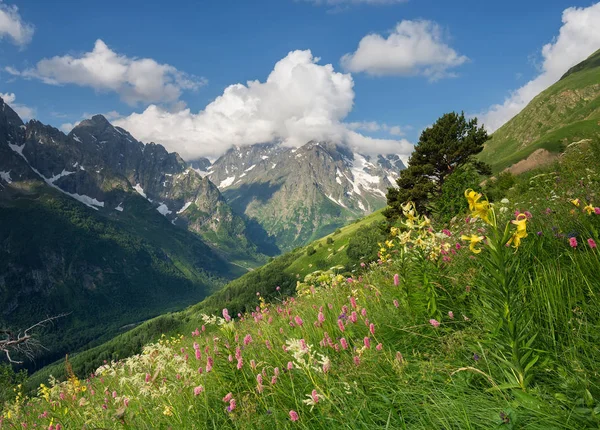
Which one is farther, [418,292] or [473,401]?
[418,292]

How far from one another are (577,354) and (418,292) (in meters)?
1.89

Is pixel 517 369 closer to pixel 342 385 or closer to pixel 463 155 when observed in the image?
pixel 342 385

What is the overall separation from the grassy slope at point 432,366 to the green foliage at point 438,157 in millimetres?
36818

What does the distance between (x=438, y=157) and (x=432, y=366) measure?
43.3m

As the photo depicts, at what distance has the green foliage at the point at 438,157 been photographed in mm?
40688

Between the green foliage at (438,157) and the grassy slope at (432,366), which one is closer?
the grassy slope at (432,366)

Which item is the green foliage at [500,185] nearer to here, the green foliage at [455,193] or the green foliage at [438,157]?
the green foliage at [455,193]

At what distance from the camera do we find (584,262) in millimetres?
3814

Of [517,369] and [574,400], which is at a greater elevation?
[517,369]

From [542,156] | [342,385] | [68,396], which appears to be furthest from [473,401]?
[542,156]

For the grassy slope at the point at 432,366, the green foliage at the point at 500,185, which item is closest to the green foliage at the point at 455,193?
the green foliage at the point at 500,185

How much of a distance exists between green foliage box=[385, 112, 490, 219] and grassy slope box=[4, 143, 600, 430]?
36.8m

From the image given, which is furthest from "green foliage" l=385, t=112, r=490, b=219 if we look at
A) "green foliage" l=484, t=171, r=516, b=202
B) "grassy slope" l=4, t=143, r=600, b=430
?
"grassy slope" l=4, t=143, r=600, b=430

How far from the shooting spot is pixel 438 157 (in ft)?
140
